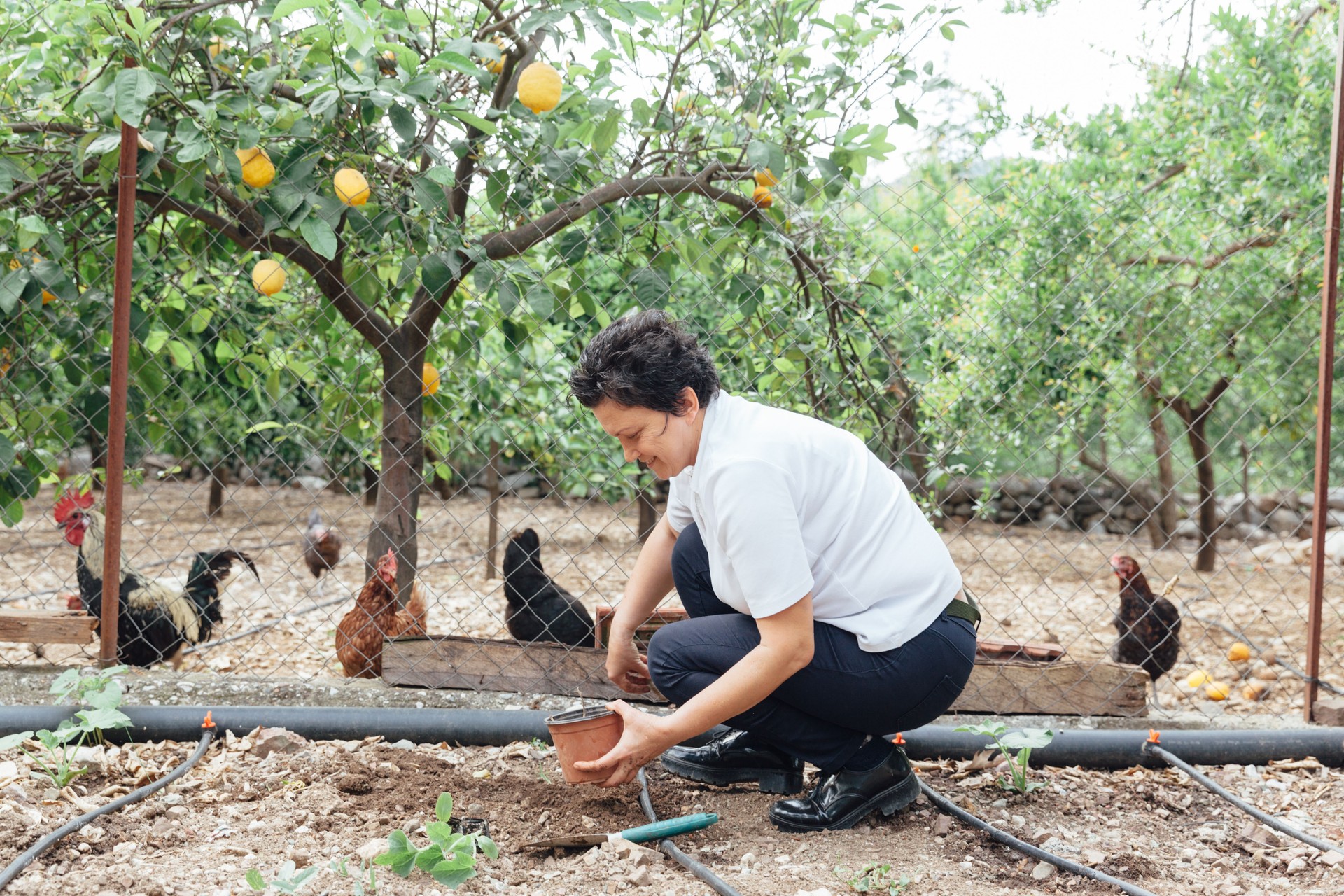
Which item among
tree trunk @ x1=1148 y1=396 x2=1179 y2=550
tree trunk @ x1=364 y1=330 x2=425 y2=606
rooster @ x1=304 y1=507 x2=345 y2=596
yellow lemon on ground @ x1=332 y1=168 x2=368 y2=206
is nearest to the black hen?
tree trunk @ x1=364 y1=330 x2=425 y2=606

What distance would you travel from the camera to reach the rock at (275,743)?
7.23 feet

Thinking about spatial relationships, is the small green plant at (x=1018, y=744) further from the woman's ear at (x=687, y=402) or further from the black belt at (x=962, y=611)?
the woman's ear at (x=687, y=402)

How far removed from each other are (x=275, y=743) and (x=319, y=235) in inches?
45.0

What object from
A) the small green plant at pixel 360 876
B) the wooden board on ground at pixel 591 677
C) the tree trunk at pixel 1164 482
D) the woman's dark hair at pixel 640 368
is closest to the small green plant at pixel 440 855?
the small green plant at pixel 360 876

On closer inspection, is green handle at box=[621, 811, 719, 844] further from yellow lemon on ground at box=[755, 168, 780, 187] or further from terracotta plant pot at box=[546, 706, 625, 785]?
yellow lemon on ground at box=[755, 168, 780, 187]

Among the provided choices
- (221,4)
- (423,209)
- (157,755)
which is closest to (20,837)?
(157,755)

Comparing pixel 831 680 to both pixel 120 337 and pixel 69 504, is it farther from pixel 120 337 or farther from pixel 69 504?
pixel 69 504

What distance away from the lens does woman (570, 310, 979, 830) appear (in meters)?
1.64

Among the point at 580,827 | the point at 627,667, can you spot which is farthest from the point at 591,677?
the point at 580,827

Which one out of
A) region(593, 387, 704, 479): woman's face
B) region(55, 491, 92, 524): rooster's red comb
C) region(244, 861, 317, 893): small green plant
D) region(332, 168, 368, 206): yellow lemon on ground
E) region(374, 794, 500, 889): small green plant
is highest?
region(332, 168, 368, 206): yellow lemon on ground

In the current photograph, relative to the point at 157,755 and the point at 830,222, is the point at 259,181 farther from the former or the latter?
the point at 830,222

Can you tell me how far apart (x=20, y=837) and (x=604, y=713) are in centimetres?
103

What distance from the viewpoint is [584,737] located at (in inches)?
69.0

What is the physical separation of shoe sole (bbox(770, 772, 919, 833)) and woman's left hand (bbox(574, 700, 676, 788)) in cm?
38
